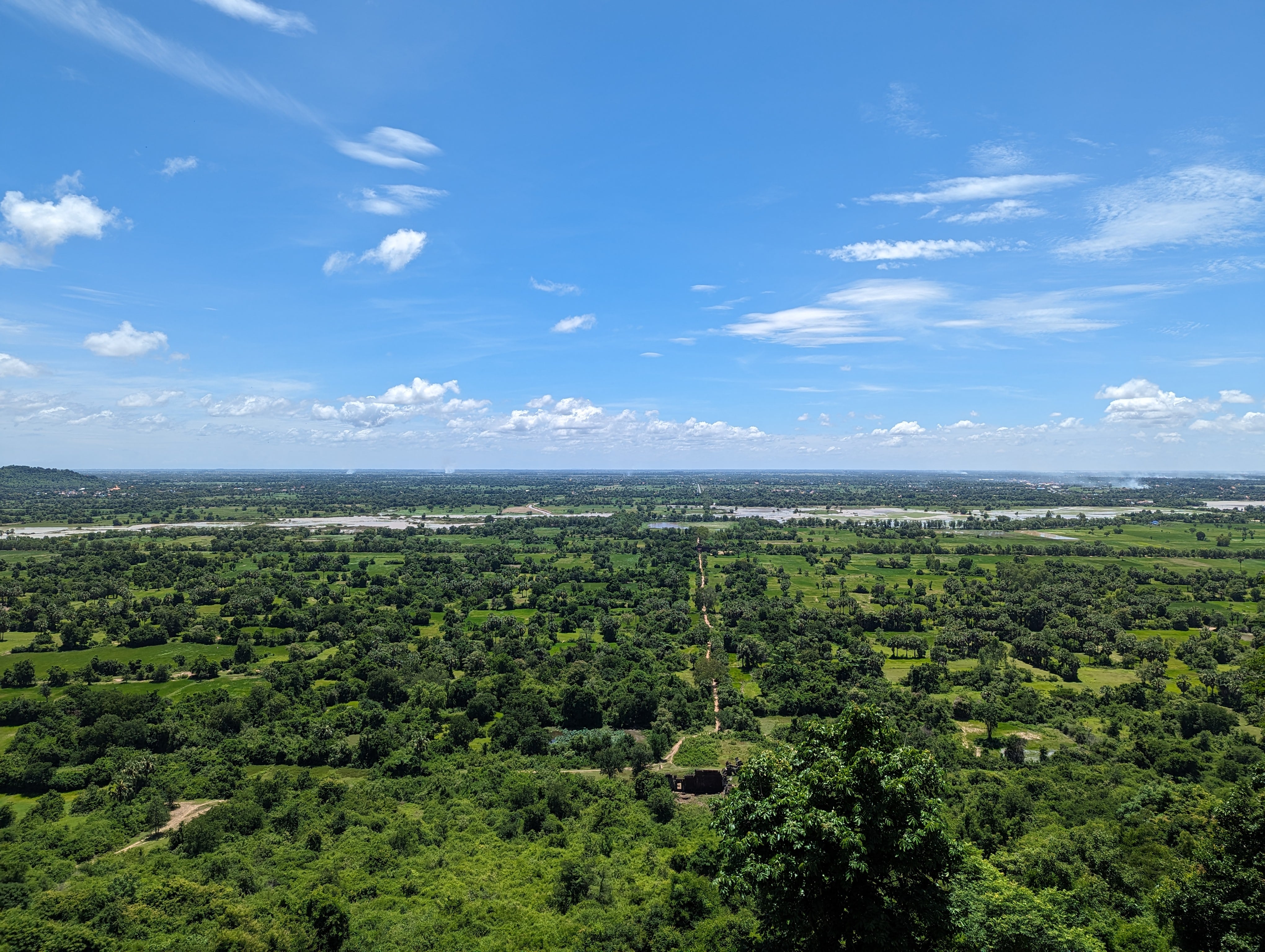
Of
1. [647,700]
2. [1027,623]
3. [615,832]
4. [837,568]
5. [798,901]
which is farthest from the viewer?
[837,568]

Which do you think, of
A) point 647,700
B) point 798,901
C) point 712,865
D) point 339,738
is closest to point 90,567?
point 339,738

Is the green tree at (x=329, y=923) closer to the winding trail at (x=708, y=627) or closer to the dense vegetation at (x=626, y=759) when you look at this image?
the dense vegetation at (x=626, y=759)

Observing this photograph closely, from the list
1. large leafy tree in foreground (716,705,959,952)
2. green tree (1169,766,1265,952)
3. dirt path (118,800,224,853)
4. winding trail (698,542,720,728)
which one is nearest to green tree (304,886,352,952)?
dirt path (118,800,224,853)

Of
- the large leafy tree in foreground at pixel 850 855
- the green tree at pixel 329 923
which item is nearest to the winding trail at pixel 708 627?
the green tree at pixel 329 923

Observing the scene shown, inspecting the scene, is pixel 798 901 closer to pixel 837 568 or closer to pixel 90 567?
pixel 837 568

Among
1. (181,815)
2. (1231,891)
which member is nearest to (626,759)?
(181,815)
